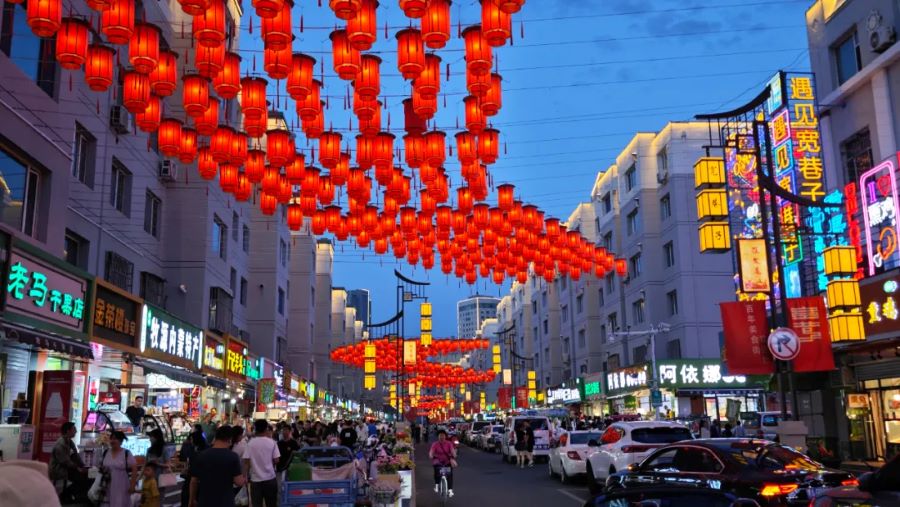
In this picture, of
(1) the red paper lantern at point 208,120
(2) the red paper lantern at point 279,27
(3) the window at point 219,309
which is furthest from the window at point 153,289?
(2) the red paper lantern at point 279,27

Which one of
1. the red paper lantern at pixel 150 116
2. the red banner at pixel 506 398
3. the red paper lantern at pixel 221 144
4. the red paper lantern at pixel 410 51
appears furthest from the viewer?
the red banner at pixel 506 398

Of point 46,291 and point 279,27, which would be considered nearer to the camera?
point 279,27

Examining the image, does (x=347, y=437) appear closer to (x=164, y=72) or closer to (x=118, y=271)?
(x=118, y=271)

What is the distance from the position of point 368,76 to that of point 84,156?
11031 mm

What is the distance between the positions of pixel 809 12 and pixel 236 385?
95.4 ft

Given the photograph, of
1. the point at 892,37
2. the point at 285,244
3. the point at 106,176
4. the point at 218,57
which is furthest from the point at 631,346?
the point at 218,57

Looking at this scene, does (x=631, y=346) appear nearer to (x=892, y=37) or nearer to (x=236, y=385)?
(x=236, y=385)

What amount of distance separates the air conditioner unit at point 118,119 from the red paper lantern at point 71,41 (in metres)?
10.7

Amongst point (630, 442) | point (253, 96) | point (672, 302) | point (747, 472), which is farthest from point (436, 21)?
point (672, 302)

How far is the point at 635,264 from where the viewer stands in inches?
2216

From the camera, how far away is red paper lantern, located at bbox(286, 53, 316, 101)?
16953 millimetres

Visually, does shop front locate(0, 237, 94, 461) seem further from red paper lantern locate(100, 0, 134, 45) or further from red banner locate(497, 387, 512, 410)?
red banner locate(497, 387, 512, 410)

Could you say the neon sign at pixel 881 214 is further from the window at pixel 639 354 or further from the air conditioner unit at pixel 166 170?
the window at pixel 639 354

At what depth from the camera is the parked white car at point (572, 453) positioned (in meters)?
22.0
